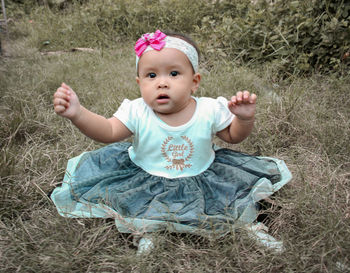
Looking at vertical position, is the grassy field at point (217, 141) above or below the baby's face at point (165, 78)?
below

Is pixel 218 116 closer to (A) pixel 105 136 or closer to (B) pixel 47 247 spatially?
(A) pixel 105 136

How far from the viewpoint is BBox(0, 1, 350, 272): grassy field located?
1468 millimetres

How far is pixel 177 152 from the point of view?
5.94 feet

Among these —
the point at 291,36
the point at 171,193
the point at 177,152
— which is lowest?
the point at 171,193

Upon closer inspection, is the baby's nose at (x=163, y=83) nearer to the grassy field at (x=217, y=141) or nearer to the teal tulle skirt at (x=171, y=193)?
the teal tulle skirt at (x=171, y=193)

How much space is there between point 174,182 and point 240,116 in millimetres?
446

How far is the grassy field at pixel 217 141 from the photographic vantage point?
1468mm

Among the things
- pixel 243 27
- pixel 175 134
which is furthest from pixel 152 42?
pixel 243 27

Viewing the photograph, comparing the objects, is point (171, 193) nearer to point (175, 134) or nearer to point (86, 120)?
point (175, 134)

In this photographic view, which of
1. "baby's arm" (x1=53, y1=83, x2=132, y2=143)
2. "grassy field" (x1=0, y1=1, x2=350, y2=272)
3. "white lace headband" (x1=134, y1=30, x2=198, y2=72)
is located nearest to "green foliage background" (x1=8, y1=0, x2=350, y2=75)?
"grassy field" (x1=0, y1=1, x2=350, y2=272)

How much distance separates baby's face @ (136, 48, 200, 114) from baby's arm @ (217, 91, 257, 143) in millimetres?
237

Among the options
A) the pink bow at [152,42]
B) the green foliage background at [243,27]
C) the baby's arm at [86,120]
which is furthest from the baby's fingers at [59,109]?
the green foliage background at [243,27]

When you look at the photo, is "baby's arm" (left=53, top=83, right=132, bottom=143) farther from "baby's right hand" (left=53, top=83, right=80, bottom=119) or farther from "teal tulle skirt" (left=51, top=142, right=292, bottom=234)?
"teal tulle skirt" (left=51, top=142, right=292, bottom=234)

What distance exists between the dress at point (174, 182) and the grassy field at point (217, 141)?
0.07 meters
